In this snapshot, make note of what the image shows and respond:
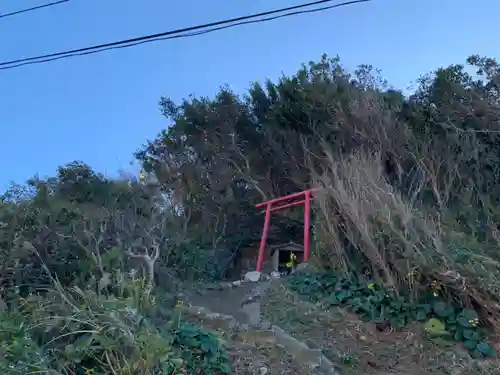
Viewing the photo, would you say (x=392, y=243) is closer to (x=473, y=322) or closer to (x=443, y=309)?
(x=443, y=309)

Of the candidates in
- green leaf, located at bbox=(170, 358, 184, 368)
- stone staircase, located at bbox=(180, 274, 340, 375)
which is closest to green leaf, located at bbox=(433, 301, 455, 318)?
stone staircase, located at bbox=(180, 274, 340, 375)

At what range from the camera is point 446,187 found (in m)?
9.33

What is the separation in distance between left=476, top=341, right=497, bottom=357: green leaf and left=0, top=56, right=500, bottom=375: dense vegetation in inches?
2.3

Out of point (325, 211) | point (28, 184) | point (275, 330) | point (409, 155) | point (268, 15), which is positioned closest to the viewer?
point (268, 15)

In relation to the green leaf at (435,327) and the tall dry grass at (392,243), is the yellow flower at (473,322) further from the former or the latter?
the green leaf at (435,327)

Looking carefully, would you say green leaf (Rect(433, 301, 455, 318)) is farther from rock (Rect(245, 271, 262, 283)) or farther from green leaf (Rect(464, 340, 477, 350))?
rock (Rect(245, 271, 262, 283))

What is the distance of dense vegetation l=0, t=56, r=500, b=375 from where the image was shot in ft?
11.3

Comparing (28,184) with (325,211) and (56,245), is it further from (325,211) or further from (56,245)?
(325,211)

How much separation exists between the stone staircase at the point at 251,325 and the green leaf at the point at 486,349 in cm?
151

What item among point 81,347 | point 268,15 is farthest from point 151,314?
point 268,15

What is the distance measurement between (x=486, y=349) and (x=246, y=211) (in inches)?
A: 410

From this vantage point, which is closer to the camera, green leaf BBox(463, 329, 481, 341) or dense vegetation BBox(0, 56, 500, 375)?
dense vegetation BBox(0, 56, 500, 375)

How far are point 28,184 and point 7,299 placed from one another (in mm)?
4618

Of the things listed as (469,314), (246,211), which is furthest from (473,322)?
(246,211)
